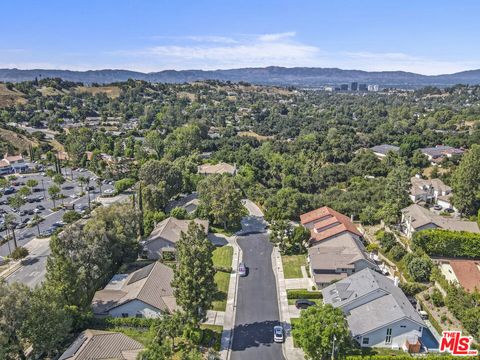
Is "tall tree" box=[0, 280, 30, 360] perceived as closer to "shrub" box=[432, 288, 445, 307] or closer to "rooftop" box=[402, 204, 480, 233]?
"shrub" box=[432, 288, 445, 307]

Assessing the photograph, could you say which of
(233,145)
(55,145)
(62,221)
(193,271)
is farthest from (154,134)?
(193,271)

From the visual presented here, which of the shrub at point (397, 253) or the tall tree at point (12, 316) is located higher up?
the tall tree at point (12, 316)

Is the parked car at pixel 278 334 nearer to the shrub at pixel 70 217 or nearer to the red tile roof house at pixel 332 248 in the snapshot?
the red tile roof house at pixel 332 248

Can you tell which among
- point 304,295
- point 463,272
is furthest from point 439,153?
point 304,295

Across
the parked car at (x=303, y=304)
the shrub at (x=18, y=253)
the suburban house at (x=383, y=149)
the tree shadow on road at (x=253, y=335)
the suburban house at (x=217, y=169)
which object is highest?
the suburban house at (x=383, y=149)

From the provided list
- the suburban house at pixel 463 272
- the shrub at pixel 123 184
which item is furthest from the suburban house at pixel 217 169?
the suburban house at pixel 463 272

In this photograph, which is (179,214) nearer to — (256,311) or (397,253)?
(256,311)

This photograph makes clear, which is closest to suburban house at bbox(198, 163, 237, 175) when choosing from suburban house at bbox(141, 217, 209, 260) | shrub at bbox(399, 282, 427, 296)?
suburban house at bbox(141, 217, 209, 260)
